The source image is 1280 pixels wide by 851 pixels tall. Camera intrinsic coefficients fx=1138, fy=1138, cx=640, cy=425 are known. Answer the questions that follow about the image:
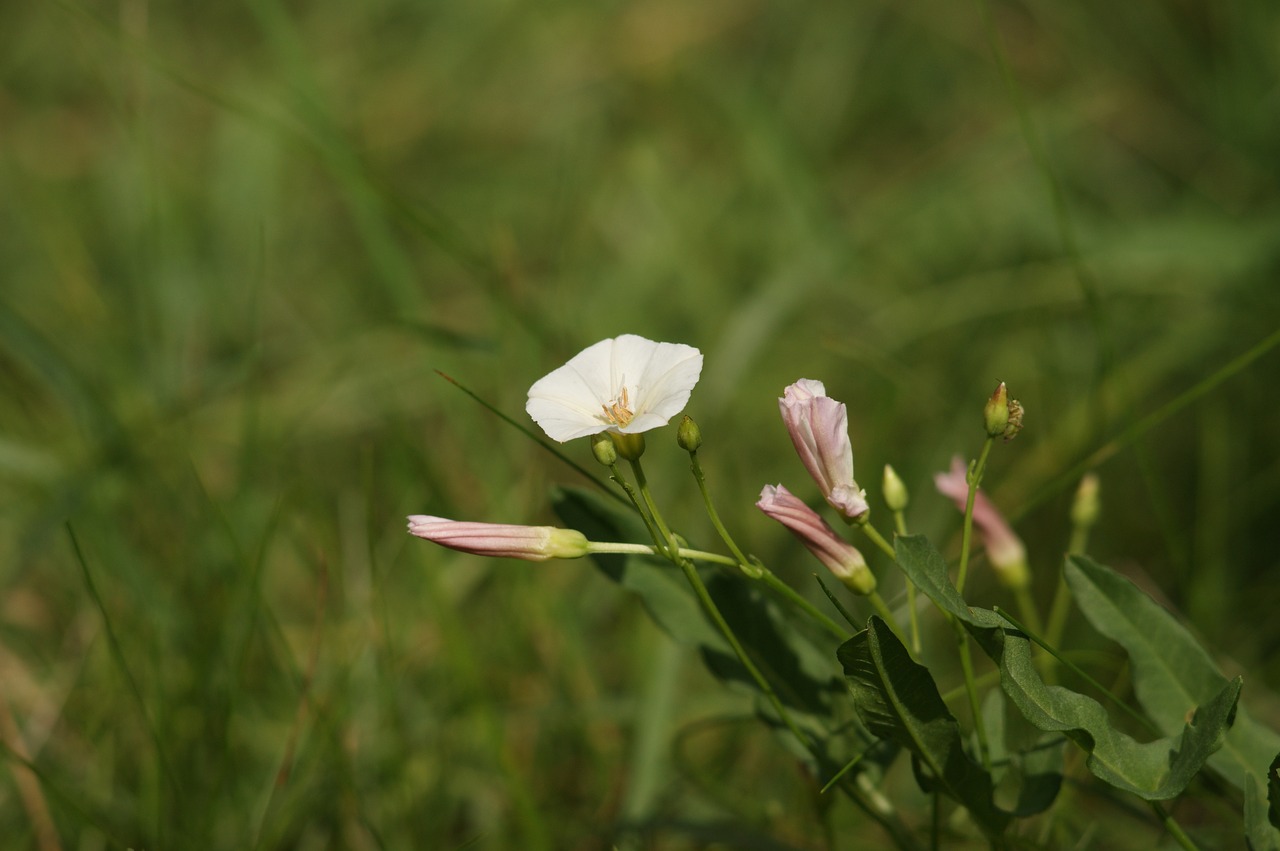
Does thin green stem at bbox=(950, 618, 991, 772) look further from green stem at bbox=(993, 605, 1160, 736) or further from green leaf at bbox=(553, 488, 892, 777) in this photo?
green leaf at bbox=(553, 488, 892, 777)

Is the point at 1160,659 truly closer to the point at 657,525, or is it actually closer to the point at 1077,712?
the point at 1077,712

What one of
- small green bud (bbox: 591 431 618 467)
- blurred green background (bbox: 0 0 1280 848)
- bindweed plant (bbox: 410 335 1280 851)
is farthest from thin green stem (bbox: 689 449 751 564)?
blurred green background (bbox: 0 0 1280 848)

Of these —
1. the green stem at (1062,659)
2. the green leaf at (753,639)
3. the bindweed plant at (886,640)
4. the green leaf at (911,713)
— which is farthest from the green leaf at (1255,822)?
the green leaf at (753,639)

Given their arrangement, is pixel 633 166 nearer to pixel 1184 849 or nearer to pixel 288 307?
pixel 288 307

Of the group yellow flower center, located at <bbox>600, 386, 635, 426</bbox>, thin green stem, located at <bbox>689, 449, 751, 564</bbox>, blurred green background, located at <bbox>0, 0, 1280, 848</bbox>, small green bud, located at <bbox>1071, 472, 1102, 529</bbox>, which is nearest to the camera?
thin green stem, located at <bbox>689, 449, 751, 564</bbox>

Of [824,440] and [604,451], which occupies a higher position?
[604,451]

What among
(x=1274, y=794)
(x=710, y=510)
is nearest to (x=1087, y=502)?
(x=1274, y=794)

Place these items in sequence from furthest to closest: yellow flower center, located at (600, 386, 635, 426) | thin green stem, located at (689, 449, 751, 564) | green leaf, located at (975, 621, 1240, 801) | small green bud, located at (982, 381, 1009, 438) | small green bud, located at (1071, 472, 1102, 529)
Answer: small green bud, located at (1071, 472, 1102, 529)
yellow flower center, located at (600, 386, 635, 426)
small green bud, located at (982, 381, 1009, 438)
thin green stem, located at (689, 449, 751, 564)
green leaf, located at (975, 621, 1240, 801)

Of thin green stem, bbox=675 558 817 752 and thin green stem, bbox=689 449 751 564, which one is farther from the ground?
thin green stem, bbox=689 449 751 564
